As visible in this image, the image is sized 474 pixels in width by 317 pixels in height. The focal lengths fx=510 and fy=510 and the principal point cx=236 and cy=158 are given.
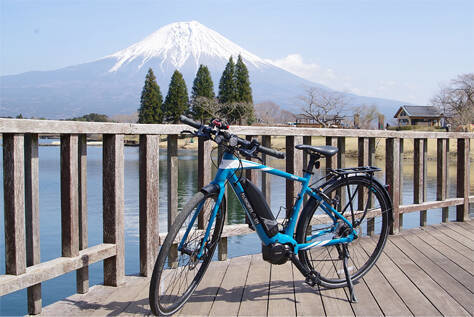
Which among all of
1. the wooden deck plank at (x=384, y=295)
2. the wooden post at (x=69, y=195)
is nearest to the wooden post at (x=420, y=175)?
the wooden deck plank at (x=384, y=295)

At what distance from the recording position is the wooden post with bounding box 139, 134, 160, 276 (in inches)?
120

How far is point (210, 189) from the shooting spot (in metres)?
2.40

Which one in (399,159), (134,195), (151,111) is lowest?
(134,195)

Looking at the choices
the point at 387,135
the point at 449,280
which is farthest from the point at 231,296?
the point at 387,135

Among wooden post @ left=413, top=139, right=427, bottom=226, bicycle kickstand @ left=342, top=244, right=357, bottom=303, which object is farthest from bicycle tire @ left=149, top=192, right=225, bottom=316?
wooden post @ left=413, top=139, right=427, bottom=226

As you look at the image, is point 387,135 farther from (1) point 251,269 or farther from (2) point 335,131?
(1) point 251,269

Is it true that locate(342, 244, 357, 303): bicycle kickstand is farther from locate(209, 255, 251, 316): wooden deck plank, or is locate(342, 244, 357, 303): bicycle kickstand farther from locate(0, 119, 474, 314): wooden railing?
locate(0, 119, 474, 314): wooden railing

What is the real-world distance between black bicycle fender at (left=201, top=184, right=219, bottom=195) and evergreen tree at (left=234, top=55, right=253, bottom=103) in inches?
2396

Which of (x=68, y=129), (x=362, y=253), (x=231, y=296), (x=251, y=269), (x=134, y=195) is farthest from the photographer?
(x=134, y=195)

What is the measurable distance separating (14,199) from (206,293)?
1.11m

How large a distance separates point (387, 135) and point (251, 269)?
6.02 feet

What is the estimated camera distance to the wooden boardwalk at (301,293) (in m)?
2.55

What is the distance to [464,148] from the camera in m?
5.14

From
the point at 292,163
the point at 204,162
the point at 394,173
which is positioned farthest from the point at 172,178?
the point at 394,173
